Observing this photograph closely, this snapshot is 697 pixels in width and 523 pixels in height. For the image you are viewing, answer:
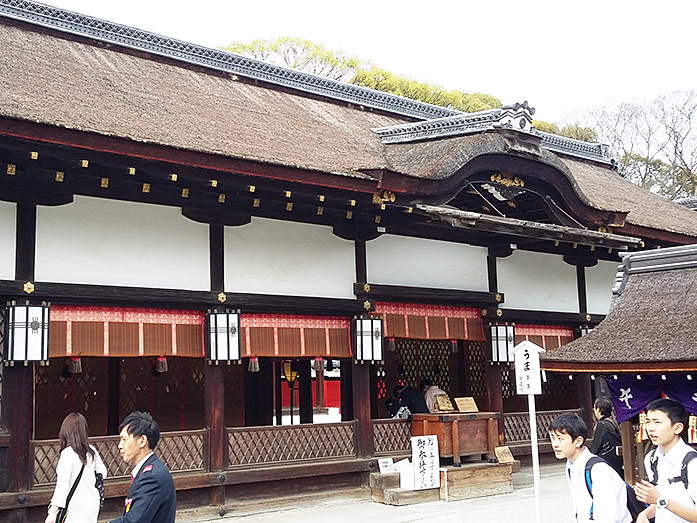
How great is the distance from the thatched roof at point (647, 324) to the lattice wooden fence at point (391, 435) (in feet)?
16.0

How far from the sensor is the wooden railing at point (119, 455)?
31.2 ft

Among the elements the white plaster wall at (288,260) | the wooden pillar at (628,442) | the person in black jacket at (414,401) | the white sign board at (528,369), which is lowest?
the wooden pillar at (628,442)

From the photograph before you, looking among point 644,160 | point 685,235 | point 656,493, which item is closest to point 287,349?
point 656,493

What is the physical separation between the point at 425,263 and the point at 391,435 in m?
3.02

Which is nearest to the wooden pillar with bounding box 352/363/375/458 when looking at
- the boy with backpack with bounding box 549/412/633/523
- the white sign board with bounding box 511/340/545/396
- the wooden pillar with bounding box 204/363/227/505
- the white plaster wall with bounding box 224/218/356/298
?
the white plaster wall with bounding box 224/218/356/298

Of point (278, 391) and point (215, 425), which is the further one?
point (278, 391)

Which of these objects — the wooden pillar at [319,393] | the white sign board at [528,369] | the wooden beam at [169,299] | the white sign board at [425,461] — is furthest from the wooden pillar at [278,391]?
the wooden pillar at [319,393]

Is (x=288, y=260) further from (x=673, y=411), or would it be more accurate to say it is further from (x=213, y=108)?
(x=673, y=411)

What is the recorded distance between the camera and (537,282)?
15578 millimetres

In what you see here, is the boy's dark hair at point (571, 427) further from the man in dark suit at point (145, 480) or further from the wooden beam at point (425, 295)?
the wooden beam at point (425, 295)

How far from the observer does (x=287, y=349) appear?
1181 centimetres

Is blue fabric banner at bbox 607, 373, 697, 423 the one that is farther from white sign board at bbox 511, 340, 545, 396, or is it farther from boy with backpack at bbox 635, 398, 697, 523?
boy with backpack at bbox 635, 398, 697, 523

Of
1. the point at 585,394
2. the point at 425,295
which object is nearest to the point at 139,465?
the point at 425,295

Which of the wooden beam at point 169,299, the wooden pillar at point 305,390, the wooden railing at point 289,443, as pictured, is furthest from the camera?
the wooden pillar at point 305,390
